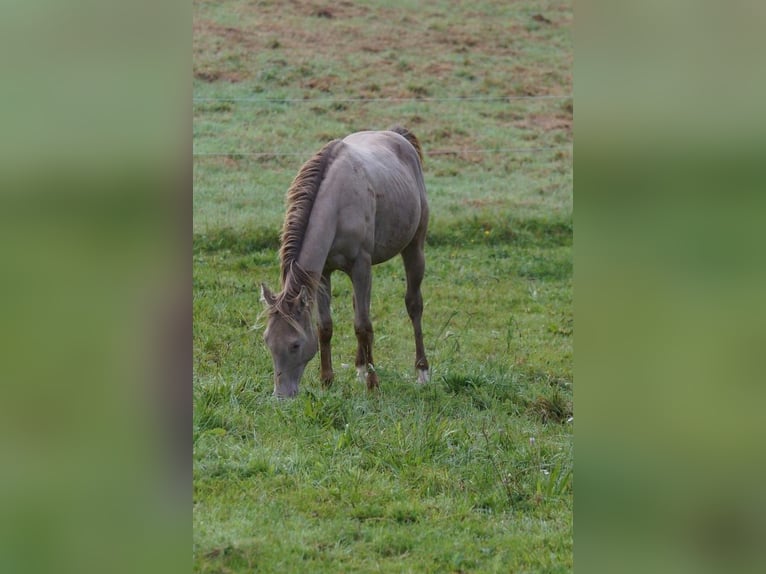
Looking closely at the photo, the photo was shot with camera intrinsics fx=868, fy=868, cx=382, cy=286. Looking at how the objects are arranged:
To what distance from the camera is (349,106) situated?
13.8 meters

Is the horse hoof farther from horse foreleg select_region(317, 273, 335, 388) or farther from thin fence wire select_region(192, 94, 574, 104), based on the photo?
thin fence wire select_region(192, 94, 574, 104)

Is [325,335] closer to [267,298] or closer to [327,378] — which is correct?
[327,378]

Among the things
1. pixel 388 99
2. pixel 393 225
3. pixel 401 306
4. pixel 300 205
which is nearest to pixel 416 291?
pixel 393 225

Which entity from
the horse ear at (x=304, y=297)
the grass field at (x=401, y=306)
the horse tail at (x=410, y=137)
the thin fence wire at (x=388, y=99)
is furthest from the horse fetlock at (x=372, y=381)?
the thin fence wire at (x=388, y=99)

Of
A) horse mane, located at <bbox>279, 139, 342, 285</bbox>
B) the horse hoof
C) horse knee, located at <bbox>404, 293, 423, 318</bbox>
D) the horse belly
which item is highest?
horse mane, located at <bbox>279, 139, 342, 285</bbox>

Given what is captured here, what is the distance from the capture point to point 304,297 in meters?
5.87

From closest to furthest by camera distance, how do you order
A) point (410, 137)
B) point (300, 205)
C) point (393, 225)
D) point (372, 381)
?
point (300, 205) → point (372, 381) → point (393, 225) → point (410, 137)

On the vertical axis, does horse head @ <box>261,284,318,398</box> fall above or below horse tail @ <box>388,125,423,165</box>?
below

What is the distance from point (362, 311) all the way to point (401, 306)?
2141mm

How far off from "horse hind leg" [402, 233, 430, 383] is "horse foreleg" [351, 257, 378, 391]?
56cm

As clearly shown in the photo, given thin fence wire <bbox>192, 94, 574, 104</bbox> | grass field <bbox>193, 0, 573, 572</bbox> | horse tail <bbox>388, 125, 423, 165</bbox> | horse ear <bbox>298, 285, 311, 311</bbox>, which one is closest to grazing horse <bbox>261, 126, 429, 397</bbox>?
horse ear <bbox>298, 285, 311, 311</bbox>

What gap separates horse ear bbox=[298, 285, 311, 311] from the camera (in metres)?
5.85

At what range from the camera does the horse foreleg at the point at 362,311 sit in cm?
659
